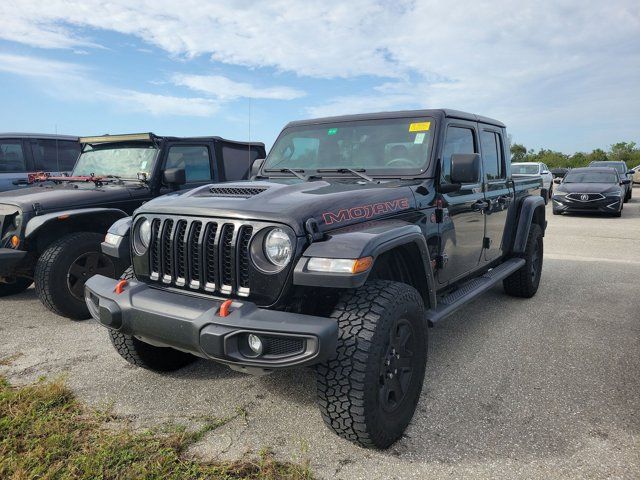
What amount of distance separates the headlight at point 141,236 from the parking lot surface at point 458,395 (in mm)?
945

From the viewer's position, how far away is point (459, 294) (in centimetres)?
366

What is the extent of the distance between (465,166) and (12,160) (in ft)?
24.6

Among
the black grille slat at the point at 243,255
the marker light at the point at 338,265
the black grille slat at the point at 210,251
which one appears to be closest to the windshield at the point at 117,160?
the black grille slat at the point at 210,251

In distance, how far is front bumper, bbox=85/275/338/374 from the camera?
7.07 ft

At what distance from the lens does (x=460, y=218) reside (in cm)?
376

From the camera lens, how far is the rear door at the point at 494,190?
4.35 metres

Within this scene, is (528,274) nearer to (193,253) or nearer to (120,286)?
(193,253)

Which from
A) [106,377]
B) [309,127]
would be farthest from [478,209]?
[106,377]

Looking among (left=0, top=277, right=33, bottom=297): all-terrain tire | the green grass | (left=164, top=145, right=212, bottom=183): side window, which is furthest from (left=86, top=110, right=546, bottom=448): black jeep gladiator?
(left=0, top=277, right=33, bottom=297): all-terrain tire

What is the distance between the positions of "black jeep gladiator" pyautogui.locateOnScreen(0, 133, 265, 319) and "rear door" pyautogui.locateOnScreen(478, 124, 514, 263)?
9.76 feet

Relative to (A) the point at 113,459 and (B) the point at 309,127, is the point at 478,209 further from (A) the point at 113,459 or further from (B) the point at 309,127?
(A) the point at 113,459

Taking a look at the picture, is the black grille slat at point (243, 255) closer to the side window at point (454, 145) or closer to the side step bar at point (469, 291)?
the side step bar at point (469, 291)

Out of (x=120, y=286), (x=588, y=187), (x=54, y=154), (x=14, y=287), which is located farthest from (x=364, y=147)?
(x=588, y=187)

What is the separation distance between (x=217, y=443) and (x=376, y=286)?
3.86 ft
